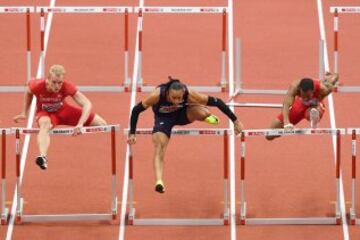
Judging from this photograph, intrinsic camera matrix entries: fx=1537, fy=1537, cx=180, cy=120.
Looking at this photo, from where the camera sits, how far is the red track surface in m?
18.9

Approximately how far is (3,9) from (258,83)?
3701 millimetres

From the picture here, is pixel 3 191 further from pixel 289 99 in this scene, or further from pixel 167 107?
pixel 289 99

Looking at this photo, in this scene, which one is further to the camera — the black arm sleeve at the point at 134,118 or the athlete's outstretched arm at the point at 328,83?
the athlete's outstretched arm at the point at 328,83

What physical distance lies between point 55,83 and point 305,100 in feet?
9.95

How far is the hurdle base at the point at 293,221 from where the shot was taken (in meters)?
18.7

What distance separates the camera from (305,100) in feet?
Answer: 61.2

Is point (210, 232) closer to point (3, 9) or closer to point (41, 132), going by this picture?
point (41, 132)

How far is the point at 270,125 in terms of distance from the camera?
63.1 feet

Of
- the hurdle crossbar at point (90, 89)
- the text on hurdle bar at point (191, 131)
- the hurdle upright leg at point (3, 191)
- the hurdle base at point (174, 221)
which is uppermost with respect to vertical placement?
the hurdle crossbar at point (90, 89)

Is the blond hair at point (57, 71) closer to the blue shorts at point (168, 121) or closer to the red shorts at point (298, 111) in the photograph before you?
the blue shorts at point (168, 121)

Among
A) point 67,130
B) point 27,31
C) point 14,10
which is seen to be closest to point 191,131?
point 67,130

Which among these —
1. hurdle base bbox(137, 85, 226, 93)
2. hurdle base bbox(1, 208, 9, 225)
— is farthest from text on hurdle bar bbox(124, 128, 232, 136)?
hurdle base bbox(137, 85, 226, 93)

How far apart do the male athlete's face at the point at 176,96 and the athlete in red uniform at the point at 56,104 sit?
3.33 feet

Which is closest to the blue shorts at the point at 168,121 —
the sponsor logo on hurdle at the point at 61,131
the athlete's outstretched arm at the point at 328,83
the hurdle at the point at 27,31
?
the sponsor logo on hurdle at the point at 61,131
